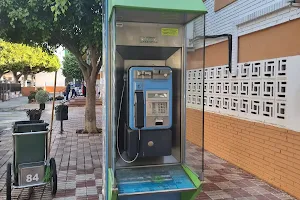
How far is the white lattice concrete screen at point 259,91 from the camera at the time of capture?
12.8 ft

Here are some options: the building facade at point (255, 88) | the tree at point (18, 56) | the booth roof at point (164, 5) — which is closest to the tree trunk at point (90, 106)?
the building facade at point (255, 88)

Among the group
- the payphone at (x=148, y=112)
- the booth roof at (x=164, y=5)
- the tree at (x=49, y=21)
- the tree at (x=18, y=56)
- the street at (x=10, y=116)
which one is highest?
the tree at (x=18, y=56)

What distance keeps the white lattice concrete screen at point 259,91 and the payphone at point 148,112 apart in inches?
18.7

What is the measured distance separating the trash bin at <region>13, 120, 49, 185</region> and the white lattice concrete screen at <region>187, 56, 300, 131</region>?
1.93 meters

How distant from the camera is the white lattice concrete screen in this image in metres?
3.90

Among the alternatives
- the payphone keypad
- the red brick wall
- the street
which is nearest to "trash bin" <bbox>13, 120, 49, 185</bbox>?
the payphone keypad

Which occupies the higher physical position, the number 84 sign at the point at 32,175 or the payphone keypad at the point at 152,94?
the payphone keypad at the point at 152,94

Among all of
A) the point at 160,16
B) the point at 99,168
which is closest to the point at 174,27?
the point at 160,16

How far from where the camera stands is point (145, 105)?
3270mm

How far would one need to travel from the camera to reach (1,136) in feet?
28.1

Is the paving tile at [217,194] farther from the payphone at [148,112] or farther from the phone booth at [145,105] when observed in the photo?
the payphone at [148,112]

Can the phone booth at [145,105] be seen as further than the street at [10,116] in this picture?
No

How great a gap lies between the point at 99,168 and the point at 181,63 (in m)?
2.56

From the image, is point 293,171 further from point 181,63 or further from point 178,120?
point 181,63
